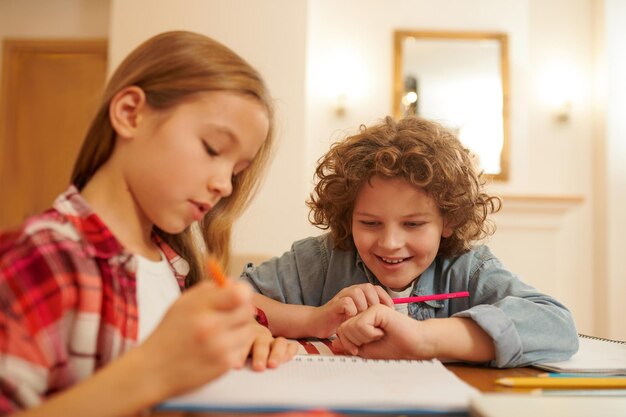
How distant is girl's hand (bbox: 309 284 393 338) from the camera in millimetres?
958

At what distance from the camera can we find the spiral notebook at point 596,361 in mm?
804

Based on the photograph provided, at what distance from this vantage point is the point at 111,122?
Answer: 69 centimetres

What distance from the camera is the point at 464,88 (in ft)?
11.7

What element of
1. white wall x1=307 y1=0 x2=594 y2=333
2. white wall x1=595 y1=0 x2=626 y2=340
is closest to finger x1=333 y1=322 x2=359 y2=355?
white wall x1=307 y1=0 x2=594 y2=333

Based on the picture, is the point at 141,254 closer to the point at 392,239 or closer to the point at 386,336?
the point at 386,336

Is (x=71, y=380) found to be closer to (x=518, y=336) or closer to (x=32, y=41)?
(x=518, y=336)

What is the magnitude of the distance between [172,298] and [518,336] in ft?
1.62

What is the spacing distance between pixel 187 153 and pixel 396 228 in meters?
0.52

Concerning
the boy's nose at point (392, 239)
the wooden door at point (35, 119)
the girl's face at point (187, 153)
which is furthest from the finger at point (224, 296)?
the wooden door at point (35, 119)

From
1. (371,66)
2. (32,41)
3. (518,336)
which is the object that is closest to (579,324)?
(371,66)

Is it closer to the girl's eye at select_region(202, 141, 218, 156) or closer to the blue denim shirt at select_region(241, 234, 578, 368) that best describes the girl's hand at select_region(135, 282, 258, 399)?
the girl's eye at select_region(202, 141, 218, 156)

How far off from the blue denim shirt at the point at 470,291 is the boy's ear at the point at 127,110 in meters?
0.55

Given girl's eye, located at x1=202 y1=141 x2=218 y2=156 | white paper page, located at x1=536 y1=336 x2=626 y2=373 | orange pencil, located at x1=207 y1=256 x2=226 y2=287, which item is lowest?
white paper page, located at x1=536 y1=336 x2=626 y2=373

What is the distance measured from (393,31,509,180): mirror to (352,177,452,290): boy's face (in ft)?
8.20
